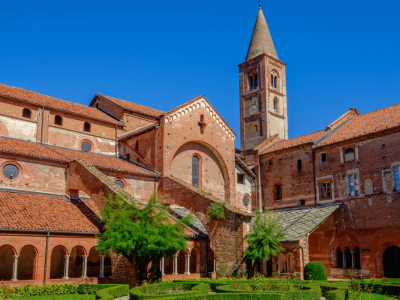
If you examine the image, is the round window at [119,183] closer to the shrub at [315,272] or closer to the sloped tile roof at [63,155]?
the sloped tile roof at [63,155]

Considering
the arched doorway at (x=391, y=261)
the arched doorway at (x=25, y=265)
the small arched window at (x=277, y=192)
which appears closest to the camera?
the arched doorway at (x=25, y=265)

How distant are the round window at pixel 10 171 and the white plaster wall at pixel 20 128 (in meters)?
4.37

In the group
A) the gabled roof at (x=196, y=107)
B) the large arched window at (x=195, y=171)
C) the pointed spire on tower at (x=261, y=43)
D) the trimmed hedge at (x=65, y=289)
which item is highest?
the pointed spire on tower at (x=261, y=43)

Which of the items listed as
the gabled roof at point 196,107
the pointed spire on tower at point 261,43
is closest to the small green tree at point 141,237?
the gabled roof at point 196,107

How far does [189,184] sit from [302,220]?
9.14m

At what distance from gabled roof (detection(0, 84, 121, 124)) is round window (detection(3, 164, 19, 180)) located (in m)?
6.12

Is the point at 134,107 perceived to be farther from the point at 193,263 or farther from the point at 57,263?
the point at 57,263

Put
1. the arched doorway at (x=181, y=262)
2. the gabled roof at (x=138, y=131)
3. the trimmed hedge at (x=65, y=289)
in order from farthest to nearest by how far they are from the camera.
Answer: the gabled roof at (x=138, y=131), the arched doorway at (x=181, y=262), the trimmed hedge at (x=65, y=289)

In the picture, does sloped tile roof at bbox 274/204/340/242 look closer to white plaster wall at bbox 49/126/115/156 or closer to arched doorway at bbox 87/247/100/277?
arched doorway at bbox 87/247/100/277

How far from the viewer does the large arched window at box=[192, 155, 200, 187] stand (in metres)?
33.0

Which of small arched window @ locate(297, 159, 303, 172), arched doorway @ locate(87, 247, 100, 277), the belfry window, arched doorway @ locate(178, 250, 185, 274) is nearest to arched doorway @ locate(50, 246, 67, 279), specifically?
arched doorway @ locate(87, 247, 100, 277)

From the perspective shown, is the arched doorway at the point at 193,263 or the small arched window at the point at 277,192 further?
the small arched window at the point at 277,192

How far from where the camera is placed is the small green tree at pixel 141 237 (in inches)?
746

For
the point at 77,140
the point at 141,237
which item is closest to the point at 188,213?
the point at 77,140
